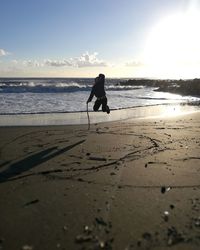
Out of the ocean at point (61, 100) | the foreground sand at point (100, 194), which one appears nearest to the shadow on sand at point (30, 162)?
the foreground sand at point (100, 194)

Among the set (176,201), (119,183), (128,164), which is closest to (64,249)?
(176,201)

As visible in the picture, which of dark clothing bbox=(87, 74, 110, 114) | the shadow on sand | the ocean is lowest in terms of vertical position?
the ocean

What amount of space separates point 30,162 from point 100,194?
2662 mm

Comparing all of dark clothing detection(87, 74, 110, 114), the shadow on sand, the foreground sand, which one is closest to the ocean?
dark clothing detection(87, 74, 110, 114)

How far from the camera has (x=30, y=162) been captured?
8.21 m

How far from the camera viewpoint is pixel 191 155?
8562 mm

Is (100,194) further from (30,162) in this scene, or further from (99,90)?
(99,90)

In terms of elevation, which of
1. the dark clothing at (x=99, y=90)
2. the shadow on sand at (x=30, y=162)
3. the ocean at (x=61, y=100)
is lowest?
the ocean at (x=61, y=100)

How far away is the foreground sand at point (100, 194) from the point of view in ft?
14.7

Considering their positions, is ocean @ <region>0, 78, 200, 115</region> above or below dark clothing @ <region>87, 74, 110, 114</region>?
below

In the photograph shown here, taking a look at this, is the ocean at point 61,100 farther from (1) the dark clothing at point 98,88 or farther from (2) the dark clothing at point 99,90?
(1) the dark clothing at point 98,88

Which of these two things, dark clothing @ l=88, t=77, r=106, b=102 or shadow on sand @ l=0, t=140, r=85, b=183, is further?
dark clothing @ l=88, t=77, r=106, b=102

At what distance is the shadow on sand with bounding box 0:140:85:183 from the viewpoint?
7.21m

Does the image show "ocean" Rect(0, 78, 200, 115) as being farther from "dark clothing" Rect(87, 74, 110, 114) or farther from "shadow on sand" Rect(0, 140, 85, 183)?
"shadow on sand" Rect(0, 140, 85, 183)
